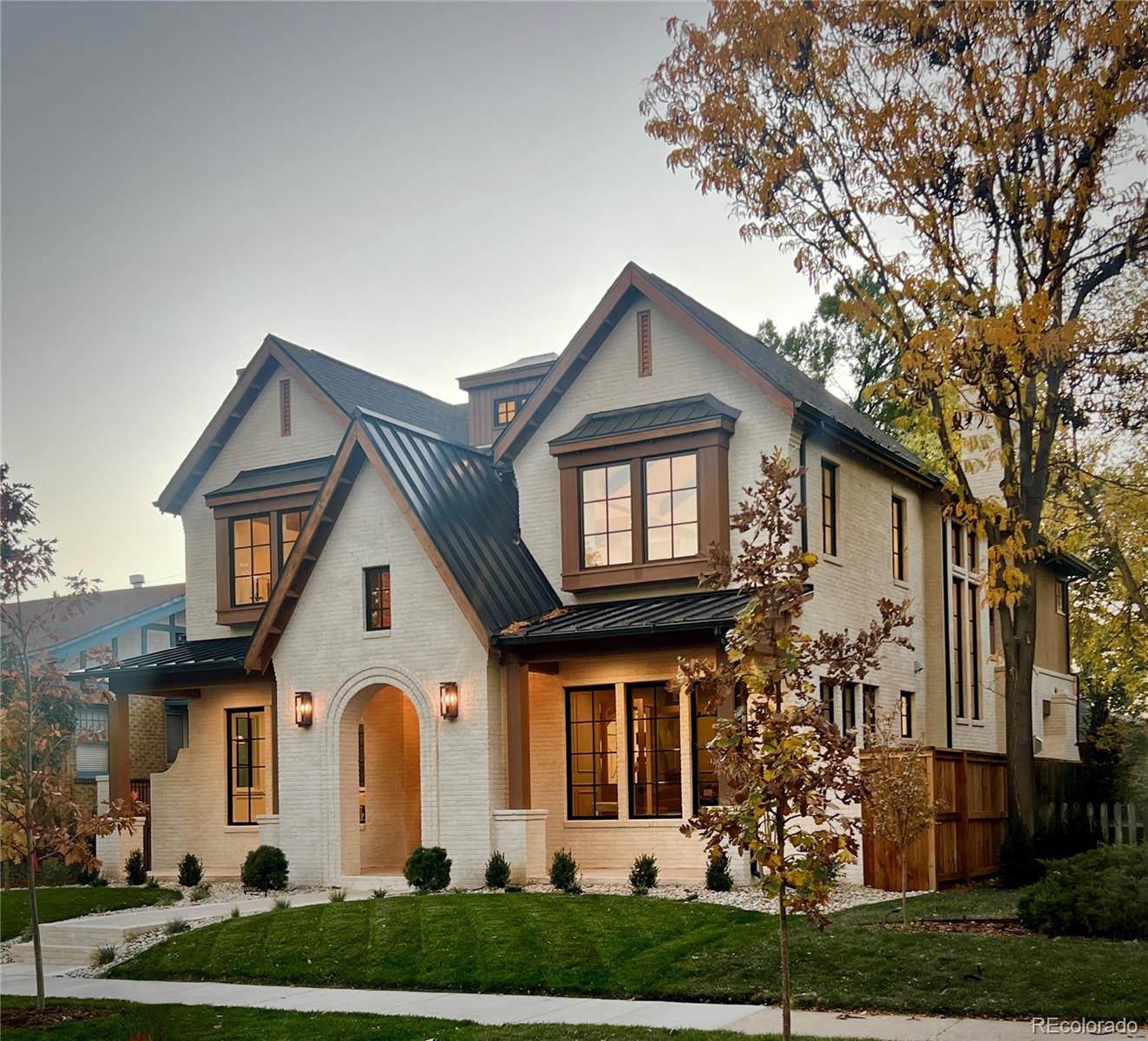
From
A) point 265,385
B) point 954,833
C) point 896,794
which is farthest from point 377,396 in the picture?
point 896,794

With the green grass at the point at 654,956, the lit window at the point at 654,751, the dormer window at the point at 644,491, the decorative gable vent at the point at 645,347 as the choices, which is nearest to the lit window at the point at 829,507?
the dormer window at the point at 644,491

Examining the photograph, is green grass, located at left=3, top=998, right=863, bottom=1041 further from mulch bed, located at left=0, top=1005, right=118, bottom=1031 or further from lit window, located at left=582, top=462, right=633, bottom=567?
lit window, located at left=582, top=462, right=633, bottom=567

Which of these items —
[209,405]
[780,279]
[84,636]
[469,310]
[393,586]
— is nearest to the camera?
[393,586]

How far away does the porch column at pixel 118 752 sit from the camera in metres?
23.5

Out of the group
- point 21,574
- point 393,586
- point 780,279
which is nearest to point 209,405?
point 393,586

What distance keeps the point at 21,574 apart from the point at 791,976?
7.94 m

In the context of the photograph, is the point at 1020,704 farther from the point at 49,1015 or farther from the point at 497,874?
the point at 49,1015

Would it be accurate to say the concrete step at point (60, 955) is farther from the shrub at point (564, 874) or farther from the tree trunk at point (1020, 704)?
the tree trunk at point (1020, 704)

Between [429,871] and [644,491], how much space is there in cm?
661

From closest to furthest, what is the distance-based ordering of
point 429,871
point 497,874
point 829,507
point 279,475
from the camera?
point 497,874
point 429,871
point 829,507
point 279,475

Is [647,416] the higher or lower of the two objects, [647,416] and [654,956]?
the higher

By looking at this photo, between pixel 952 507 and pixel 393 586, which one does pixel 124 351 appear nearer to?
pixel 393 586

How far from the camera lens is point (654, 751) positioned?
65.1 ft

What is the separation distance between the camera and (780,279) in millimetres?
37594
